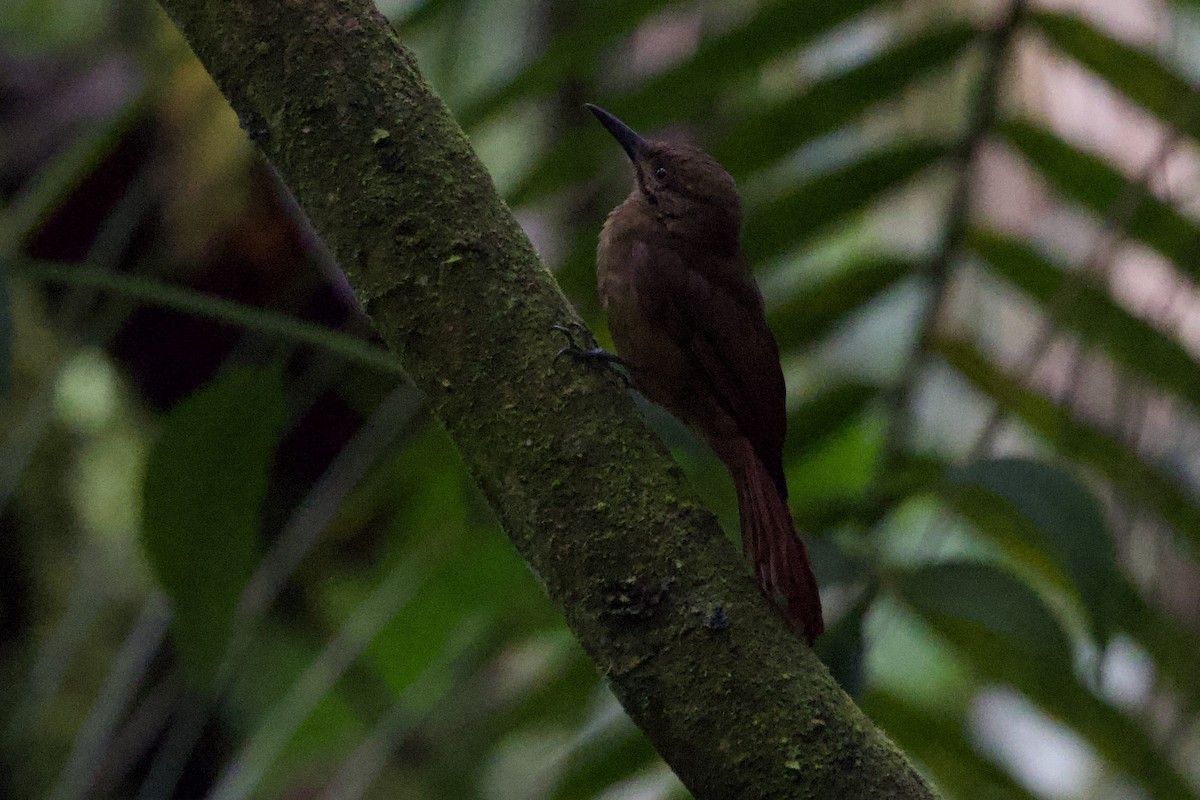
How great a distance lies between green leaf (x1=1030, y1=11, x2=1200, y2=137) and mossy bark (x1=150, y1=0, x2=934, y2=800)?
1.12m

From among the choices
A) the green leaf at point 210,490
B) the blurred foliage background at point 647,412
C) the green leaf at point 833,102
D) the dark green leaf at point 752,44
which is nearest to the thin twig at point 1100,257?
the blurred foliage background at point 647,412

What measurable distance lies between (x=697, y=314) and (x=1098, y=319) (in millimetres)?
623

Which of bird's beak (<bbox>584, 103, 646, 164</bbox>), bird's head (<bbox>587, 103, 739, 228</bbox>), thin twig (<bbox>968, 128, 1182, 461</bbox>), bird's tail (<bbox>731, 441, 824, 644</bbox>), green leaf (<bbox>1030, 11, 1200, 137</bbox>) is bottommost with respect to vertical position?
bird's tail (<bbox>731, 441, 824, 644</bbox>)

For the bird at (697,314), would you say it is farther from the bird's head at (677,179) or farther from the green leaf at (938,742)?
the green leaf at (938,742)

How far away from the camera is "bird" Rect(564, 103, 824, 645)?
1.59 meters

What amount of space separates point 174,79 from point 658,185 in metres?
1.31

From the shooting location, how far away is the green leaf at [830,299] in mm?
1960

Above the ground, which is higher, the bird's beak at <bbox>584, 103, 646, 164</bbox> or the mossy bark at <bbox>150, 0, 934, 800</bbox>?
the bird's beak at <bbox>584, 103, 646, 164</bbox>

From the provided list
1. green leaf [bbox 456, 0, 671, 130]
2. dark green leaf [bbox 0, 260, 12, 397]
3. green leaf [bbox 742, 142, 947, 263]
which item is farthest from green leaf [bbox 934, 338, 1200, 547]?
dark green leaf [bbox 0, 260, 12, 397]

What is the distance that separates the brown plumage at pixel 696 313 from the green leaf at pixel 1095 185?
46cm

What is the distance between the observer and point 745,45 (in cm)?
189

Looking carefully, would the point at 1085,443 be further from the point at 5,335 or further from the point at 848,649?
the point at 5,335

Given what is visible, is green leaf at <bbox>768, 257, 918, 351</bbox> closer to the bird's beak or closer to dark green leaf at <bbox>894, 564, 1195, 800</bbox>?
the bird's beak

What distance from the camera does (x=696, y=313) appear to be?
1.82 metres
